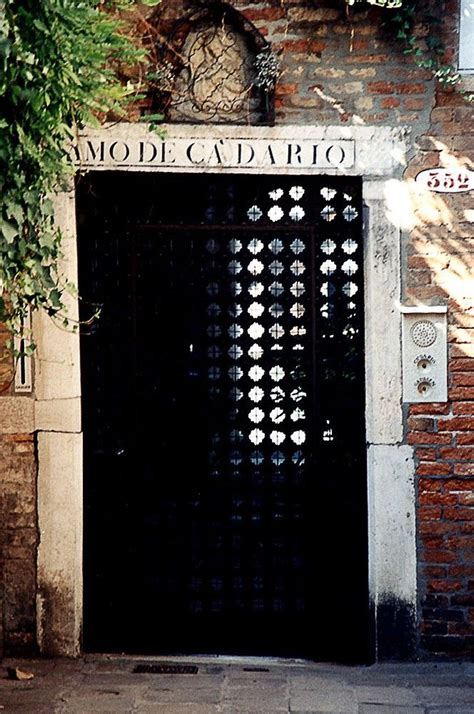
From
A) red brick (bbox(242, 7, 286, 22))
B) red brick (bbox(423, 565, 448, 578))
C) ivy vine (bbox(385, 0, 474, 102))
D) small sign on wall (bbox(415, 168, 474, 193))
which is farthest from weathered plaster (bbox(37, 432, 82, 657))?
ivy vine (bbox(385, 0, 474, 102))

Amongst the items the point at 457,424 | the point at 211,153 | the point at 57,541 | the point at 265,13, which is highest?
the point at 265,13

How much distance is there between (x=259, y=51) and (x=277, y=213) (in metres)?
0.88

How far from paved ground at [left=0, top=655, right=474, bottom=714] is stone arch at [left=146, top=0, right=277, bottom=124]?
2964mm

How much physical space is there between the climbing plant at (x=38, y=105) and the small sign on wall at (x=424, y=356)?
1980 mm

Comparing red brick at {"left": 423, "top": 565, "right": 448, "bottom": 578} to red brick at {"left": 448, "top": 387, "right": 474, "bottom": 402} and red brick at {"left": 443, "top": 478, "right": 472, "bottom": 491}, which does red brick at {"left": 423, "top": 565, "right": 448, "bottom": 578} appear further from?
red brick at {"left": 448, "top": 387, "right": 474, "bottom": 402}

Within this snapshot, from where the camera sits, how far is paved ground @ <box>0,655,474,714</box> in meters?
5.61

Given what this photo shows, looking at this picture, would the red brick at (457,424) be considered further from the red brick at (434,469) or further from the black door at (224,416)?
the black door at (224,416)

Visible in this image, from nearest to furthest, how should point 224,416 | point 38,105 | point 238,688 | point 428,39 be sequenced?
point 38,105 < point 238,688 < point 428,39 < point 224,416

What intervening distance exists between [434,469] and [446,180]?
1.56 metres

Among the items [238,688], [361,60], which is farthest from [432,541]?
[361,60]

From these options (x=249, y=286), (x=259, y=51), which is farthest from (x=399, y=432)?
(x=259, y=51)

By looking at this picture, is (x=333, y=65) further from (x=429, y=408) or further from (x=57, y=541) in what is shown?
(x=57, y=541)

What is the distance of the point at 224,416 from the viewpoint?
6453 millimetres

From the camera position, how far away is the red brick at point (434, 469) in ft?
20.4
